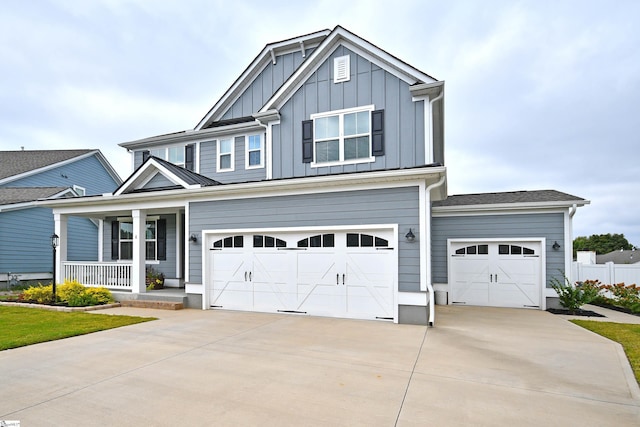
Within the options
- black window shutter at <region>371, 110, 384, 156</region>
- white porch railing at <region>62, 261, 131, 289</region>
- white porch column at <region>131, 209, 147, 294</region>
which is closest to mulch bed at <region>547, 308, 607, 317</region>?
black window shutter at <region>371, 110, 384, 156</region>

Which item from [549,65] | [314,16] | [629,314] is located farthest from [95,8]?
[629,314]

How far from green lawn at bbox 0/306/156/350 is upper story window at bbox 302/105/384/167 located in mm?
6548

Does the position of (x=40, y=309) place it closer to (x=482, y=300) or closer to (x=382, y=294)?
(x=382, y=294)

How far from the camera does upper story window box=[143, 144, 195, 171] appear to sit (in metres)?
13.8

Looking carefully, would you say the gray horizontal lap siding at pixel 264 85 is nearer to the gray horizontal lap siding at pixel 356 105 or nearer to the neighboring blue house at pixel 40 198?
the gray horizontal lap siding at pixel 356 105

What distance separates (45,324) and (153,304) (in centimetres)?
277

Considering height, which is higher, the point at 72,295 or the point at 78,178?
the point at 78,178

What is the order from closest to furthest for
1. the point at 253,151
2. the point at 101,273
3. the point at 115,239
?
the point at 101,273
the point at 253,151
the point at 115,239

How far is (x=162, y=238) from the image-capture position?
13359 mm

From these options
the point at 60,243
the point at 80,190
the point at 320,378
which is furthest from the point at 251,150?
the point at 80,190

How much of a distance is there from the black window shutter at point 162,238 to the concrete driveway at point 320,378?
6337 mm

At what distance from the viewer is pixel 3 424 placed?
329 centimetres

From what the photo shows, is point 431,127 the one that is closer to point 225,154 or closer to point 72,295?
point 225,154

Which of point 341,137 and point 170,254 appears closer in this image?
point 341,137
